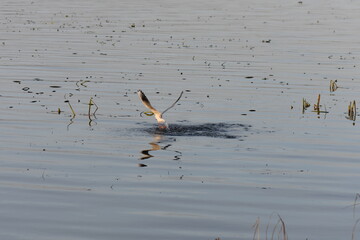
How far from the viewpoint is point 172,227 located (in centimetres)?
1191

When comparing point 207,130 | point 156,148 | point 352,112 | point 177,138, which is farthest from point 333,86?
point 156,148

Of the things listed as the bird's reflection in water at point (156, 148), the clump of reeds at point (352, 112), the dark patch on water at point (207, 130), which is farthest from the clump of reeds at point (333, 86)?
the bird's reflection in water at point (156, 148)

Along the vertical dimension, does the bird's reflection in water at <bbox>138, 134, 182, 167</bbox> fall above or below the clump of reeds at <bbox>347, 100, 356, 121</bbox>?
below

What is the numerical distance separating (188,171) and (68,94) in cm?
973

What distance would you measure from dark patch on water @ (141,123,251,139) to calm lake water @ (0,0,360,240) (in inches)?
1.8

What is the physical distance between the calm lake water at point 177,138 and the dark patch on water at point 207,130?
0.15 ft

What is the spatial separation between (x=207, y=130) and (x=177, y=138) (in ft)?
3.30

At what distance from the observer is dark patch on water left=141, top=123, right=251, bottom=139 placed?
19.1 metres

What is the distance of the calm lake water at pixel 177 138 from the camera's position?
12422 millimetres

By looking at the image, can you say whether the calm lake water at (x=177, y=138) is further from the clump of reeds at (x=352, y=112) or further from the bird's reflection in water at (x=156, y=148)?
the clump of reeds at (x=352, y=112)

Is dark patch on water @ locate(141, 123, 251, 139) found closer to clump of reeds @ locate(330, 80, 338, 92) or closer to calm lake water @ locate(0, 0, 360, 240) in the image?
calm lake water @ locate(0, 0, 360, 240)

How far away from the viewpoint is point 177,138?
18750mm

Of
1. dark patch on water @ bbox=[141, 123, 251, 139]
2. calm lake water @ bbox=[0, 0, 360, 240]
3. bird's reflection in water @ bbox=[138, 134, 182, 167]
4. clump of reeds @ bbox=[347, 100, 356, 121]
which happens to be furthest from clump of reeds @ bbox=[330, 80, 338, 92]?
bird's reflection in water @ bbox=[138, 134, 182, 167]

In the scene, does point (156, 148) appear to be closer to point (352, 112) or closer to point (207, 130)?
point (207, 130)
